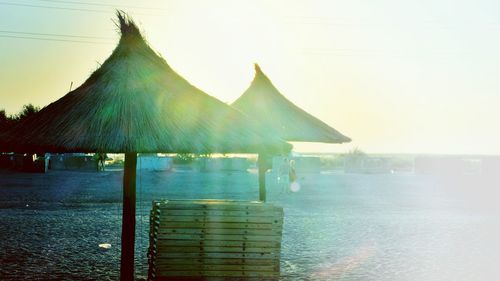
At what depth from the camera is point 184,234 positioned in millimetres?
9609

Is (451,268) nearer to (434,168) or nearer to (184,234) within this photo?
(184,234)

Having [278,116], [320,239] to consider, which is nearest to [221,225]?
[278,116]

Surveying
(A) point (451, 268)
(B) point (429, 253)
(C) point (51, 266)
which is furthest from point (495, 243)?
(C) point (51, 266)

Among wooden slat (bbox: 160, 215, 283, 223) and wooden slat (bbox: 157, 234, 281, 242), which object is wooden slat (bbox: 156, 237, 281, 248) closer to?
wooden slat (bbox: 157, 234, 281, 242)

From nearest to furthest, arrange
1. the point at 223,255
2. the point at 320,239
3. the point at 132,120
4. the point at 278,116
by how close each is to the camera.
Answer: the point at 132,120
the point at 223,255
the point at 278,116
the point at 320,239

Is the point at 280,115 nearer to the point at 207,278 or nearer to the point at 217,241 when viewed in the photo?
the point at 217,241

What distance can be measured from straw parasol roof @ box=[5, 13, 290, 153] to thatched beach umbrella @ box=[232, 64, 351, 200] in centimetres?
426

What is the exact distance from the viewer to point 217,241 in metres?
9.73

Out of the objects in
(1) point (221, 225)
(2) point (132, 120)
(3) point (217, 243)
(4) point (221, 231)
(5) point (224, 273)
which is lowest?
(5) point (224, 273)

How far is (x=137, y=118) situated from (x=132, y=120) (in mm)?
101

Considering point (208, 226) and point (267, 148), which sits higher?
point (267, 148)

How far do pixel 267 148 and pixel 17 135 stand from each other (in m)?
4.04

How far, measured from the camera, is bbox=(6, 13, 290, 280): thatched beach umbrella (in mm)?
8844

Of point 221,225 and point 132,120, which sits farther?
point 221,225
